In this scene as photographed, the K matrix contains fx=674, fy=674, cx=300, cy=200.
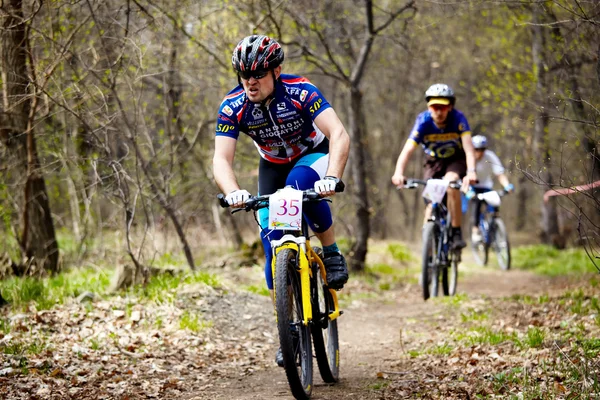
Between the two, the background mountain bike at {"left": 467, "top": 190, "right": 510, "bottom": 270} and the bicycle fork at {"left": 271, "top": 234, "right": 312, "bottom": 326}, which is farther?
the background mountain bike at {"left": 467, "top": 190, "right": 510, "bottom": 270}

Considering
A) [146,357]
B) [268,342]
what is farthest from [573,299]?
[146,357]

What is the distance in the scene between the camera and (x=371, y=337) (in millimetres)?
7051

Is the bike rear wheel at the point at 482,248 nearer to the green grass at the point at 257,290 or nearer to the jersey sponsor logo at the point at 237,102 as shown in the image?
the green grass at the point at 257,290

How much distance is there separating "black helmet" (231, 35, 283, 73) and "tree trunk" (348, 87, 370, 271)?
5.91m

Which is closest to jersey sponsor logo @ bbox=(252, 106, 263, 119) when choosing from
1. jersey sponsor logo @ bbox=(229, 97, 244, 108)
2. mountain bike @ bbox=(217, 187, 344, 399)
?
jersey sponsor logo @ bbox=(229, 97, 244, 108)

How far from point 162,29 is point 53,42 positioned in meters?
1.62

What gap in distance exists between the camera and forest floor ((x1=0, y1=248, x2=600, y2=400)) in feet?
15.2

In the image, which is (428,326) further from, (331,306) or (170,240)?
(170,240)

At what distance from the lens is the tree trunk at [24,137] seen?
6.68m

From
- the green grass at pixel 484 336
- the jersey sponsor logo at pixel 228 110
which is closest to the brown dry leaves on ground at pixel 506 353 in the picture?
the green grass at pixel 484 336

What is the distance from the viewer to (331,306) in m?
5.11

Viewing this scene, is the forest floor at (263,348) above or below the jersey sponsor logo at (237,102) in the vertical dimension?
below

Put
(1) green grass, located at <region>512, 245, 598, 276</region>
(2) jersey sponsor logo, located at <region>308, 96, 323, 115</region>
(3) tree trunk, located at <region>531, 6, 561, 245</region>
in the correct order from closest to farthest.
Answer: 1. (2) jersey sponsor logo, located at <region>308, 96, 323, 115</region>
2. (3) tree trunk, located at <region>531, 6, 561, 245</region>
3. (1) green grass, located at <region>512, 245, 598, 276</region>

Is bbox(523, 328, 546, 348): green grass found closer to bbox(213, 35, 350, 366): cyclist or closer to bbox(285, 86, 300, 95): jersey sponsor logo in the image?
bbox(213, 35, 350, 366): cyclist
